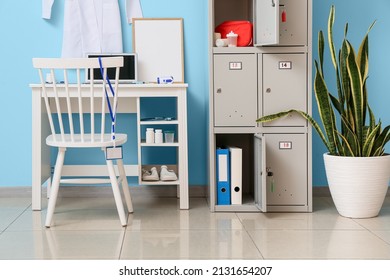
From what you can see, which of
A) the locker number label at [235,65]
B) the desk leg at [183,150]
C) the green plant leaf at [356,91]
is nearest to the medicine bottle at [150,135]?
the desk leg at [183,150]

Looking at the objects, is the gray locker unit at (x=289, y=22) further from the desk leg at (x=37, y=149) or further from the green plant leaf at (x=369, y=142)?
the desk leg at (x=37, y=149)

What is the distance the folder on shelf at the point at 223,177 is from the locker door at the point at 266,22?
621mm

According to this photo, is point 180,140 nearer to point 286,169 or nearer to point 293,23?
point 286,169

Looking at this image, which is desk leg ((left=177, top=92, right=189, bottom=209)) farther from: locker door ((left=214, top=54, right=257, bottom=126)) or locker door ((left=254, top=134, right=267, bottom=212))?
locker door ((left=254, top=134, right=267, bottom=212))

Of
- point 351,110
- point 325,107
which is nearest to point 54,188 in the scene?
point 325,107

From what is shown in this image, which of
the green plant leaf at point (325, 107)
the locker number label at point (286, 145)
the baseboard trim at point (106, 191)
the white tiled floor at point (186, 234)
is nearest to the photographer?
the white tiled floor at point (186, 234)

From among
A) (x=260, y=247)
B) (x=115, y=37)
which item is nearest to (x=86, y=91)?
(x=115, y=37)

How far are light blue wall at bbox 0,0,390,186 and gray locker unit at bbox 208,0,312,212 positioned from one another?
45cm

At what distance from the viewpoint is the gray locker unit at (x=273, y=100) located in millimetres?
3467

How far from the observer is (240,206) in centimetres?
356

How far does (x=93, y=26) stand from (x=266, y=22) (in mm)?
1191

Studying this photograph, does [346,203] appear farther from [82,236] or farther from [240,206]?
[82,236]

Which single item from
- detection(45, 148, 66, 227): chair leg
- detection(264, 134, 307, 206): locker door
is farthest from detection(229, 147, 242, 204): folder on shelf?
detection(45, 148, 66, 227): chair leg

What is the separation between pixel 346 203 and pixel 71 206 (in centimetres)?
154
